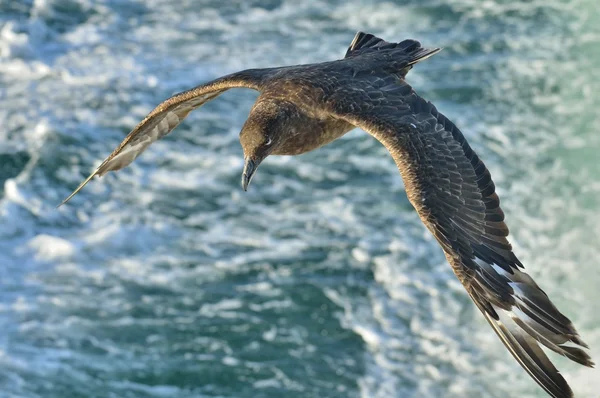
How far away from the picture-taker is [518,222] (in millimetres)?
12328

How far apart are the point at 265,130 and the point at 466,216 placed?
156cm

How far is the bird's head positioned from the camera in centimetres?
745

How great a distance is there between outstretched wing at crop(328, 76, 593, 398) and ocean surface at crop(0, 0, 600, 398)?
325 cm

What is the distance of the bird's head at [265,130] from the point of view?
24.5ft

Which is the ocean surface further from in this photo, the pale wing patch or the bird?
the bird

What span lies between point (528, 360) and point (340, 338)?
4.22 m

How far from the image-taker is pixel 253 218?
40.2ft

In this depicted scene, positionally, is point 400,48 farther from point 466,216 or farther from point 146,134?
point 146,134

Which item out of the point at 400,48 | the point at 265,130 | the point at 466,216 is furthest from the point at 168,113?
the point at 466,216

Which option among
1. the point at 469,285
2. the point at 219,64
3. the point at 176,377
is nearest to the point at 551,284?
the point at 176,377

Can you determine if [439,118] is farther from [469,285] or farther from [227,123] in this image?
[227,123]

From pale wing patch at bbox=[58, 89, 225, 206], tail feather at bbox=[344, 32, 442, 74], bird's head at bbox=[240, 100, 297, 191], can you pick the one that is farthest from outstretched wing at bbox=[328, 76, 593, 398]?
pale wing patch at bbox=[58, 89, 225, 206]

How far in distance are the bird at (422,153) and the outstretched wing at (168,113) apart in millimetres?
14

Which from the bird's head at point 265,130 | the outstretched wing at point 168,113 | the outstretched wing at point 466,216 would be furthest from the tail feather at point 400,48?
the bird's head at point 265,130
